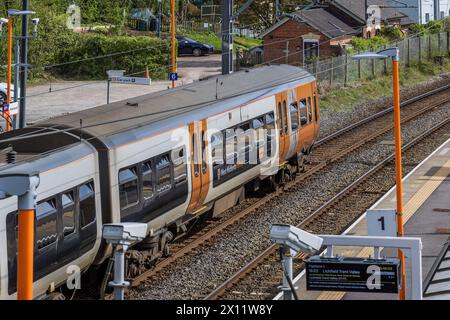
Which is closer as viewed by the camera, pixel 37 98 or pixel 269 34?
pixel 37 98

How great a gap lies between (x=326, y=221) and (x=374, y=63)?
24553 mm

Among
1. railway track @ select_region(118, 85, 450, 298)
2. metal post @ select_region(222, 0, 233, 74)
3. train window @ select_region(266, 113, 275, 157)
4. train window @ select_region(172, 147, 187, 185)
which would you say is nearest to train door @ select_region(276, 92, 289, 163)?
train window @ select_region(266, 113, 275, 157)

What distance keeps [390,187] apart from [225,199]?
513cm

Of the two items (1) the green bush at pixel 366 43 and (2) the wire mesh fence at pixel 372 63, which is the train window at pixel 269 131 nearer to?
(2) the wire mesh fence at pixel 372 63

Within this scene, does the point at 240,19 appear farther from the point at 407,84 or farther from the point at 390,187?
the point at 390,187

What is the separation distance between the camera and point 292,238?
26.4ft

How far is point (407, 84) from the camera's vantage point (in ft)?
134

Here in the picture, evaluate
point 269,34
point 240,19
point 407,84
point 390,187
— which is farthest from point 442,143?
point 240,19

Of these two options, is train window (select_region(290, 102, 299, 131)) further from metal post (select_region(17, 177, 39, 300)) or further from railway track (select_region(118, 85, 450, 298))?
metal post (select_region(17, 177, 39, 300))

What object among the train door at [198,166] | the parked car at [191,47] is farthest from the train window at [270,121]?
the parked car at [191,47]

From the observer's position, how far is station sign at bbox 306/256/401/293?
8695 mm

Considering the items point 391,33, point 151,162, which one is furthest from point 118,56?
point 151,162

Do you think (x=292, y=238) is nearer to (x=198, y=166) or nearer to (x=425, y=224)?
(x=198, y=166)

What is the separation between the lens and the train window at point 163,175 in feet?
48.5
